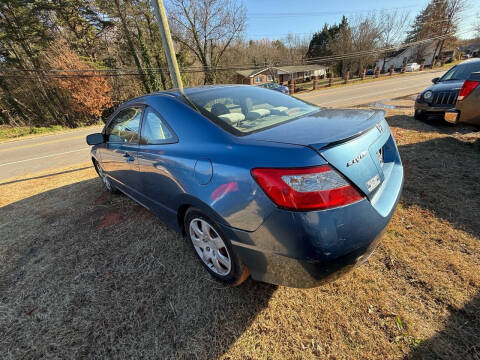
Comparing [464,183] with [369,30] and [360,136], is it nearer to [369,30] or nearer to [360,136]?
[360,136]

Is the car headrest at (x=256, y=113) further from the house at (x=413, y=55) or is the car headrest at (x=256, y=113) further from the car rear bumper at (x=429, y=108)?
the house at (x=413, y=55)

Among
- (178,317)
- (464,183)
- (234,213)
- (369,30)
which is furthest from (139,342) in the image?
(369,30)

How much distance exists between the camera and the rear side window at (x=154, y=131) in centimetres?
201

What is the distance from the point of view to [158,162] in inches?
81.5

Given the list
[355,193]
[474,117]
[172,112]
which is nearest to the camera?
[355,193]

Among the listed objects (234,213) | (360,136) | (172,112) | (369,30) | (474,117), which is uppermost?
(369,30)

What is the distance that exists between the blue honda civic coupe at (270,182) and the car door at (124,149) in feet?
1.08

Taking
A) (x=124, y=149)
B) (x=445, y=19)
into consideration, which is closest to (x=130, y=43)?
(x=124, y=149)

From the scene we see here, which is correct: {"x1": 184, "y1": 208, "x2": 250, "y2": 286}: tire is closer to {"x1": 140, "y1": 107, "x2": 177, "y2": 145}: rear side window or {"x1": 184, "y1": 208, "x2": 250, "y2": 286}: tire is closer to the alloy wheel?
the alloy wheel

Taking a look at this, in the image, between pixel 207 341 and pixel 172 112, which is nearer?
pixel 207 341

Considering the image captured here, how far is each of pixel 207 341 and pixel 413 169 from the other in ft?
12.6

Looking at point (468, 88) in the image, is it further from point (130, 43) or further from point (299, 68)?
point (299, 68)

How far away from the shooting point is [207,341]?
1583 mm

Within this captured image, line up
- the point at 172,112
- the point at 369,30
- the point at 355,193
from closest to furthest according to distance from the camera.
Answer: the point at 355,193 < the point at 172,112 < the point at 369,30
